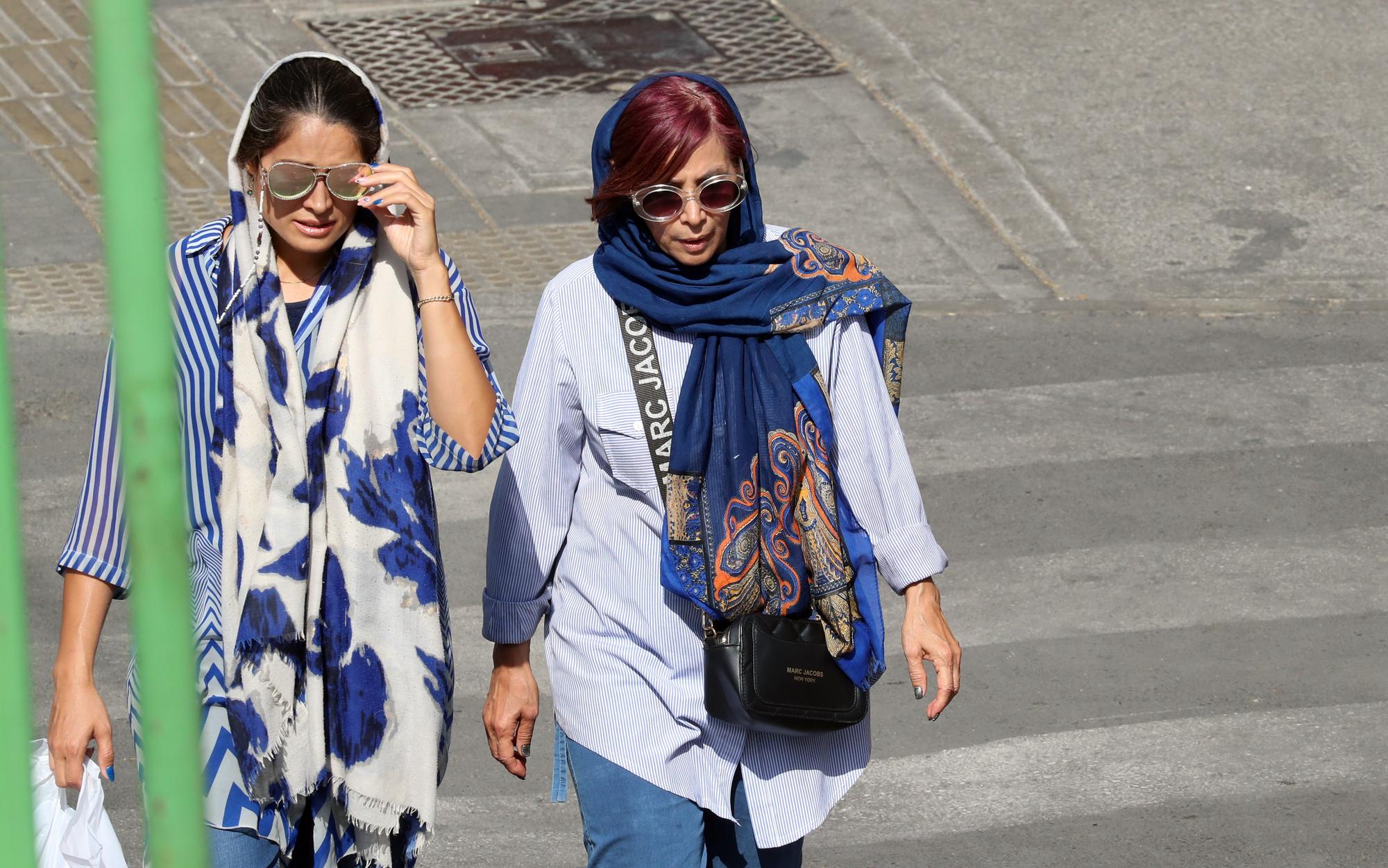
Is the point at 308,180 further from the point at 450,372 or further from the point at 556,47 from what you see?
the point at 556,47

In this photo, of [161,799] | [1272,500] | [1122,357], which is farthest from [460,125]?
[161,799]

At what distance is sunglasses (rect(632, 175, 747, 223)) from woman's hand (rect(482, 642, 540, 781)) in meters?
0.86

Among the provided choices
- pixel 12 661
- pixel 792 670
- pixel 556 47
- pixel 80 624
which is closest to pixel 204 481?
pixel 80 624

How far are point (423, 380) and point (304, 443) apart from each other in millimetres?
240

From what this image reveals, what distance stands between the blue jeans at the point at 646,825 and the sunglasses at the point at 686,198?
1.01 meters

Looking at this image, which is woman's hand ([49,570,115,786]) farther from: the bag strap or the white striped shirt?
the bag strap

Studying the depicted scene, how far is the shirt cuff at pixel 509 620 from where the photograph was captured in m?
3.56

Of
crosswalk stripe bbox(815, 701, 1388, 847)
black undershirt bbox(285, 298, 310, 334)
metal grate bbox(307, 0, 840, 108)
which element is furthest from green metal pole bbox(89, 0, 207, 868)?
metal grate bbox(307, 0, 840, 108)

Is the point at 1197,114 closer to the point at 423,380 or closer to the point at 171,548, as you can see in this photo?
the point at 423,380

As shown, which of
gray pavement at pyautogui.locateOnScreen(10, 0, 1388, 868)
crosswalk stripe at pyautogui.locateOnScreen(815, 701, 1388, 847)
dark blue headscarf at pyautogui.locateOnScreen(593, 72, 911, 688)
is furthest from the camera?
gray pavement at pyautogui.locateOnScreen(10, 0, 1388, 868)

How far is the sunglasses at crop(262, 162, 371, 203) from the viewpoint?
10.3 feet

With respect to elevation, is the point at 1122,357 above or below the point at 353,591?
below

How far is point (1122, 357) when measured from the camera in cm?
805

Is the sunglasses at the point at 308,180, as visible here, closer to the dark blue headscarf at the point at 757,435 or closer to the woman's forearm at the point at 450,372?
the woman's forearm at the point at 450,372
